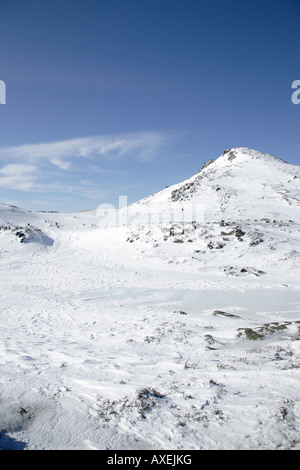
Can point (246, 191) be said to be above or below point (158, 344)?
above

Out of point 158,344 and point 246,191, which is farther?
point 246,191

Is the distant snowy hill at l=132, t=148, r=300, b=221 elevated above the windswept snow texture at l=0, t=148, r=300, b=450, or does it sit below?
above

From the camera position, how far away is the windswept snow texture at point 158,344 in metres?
4.47

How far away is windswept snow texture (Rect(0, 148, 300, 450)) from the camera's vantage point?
176 inches

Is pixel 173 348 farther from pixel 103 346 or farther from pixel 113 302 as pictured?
pixel 113 302

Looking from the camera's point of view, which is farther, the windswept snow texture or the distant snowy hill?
the distant snowy hill

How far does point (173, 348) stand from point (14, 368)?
448 cm

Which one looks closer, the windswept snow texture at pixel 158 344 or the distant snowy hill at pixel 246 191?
the windswept snow texture at pixel 158 344

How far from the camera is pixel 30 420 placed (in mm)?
4660

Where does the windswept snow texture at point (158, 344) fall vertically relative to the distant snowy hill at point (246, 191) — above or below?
below

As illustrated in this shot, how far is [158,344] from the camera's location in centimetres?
852

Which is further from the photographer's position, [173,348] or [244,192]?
[244,192]
